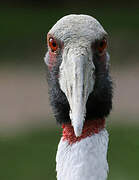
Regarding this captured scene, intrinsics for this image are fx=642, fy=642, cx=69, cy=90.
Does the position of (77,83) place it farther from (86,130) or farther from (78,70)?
(86,130)

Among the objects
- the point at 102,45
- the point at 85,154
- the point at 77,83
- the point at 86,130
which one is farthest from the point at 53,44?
the point at 85,154

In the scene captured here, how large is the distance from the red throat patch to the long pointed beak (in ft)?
1.02

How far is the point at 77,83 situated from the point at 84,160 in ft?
1.90

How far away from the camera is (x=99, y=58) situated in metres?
4.37

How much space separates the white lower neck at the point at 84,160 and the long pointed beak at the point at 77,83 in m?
0.40

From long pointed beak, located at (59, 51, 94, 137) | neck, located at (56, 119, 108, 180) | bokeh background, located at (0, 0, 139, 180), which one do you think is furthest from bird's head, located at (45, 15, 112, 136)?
bokeh background, located at (0, 0, 139, 180)

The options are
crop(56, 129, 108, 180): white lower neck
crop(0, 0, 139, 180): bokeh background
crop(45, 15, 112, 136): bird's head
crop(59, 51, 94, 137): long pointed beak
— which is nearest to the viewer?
crop(59, 51, 94, 137): long pointed beak

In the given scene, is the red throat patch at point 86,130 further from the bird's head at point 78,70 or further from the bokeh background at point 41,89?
the bokeh background at point 41,89

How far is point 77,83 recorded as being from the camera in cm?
406

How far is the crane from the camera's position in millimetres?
4129

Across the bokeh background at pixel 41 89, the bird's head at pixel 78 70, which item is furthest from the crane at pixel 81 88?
the bokeh background at pixel 41 89

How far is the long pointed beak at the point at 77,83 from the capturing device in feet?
13.0

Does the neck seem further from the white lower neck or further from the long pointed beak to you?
the long pointed beak

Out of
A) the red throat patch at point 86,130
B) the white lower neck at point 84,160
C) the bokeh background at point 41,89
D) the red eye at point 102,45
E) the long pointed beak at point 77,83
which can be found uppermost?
the red eye at point 102,45
